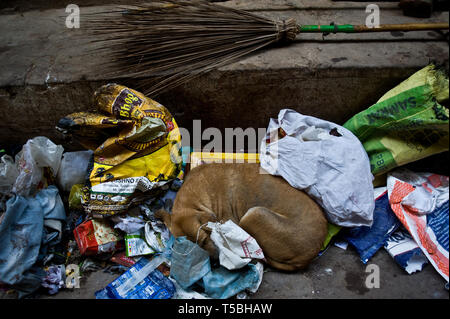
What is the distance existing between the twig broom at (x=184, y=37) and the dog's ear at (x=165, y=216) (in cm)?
104

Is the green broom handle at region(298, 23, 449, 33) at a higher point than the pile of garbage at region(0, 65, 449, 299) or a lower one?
higher

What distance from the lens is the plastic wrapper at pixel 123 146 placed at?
2.56m

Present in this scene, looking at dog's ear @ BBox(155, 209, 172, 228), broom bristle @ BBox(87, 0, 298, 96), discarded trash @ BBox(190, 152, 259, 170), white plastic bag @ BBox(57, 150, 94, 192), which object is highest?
broom bristle @ BBox(87, 0, 298, 96)

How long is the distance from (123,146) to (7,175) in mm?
999

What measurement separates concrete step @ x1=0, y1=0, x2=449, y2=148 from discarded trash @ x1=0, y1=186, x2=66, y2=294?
0.90 metres

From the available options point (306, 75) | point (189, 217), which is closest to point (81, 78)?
point (189, 217)

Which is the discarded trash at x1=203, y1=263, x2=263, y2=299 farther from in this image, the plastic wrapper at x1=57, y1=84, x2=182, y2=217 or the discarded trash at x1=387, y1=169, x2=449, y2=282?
the discarded trash at x1=387, y1=169, x2=449, y2=282

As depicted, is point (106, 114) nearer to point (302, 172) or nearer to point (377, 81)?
point (302, 172)

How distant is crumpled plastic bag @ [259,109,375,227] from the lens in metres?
2.43

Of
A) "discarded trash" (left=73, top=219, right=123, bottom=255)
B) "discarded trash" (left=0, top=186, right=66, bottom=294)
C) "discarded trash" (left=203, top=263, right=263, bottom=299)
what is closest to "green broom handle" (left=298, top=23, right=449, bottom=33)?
"discarded trash" (left=203, top=263, right=263, bottom=299)

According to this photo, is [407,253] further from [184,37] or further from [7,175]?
[7,175]

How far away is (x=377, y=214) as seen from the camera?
2656mm

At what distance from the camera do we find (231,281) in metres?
2.37

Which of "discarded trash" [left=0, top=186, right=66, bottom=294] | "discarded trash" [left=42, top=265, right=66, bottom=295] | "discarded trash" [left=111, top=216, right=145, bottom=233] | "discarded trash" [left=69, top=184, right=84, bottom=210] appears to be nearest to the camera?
"discarded trash" [left=0, top=186, right=66, bottom=294]
